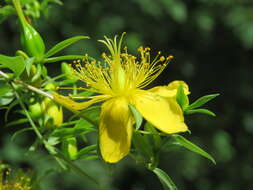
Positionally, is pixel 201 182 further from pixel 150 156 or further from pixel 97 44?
pixel 150 156

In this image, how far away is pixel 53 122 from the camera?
45.1 inches

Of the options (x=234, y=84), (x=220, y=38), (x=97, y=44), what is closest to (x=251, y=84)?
(x=234, y=84)

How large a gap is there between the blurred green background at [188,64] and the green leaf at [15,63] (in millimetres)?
2734

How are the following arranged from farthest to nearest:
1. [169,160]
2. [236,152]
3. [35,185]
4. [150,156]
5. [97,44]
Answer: [236,152], [169,160], [97,44], [35,185], [150,156]

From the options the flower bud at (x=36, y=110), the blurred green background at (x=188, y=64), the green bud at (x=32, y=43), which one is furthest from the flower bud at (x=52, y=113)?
the blurred green background at (x=188, y=64)

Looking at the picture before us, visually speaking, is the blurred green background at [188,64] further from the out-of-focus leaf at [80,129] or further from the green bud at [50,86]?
the out-of-focus leaf at [80,129]

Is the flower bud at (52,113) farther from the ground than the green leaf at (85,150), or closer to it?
farther from the ground

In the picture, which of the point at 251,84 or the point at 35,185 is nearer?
the point at 35,185

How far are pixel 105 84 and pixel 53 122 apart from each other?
15cm

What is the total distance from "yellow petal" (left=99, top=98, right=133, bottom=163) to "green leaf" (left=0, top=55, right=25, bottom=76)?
0.18 metres

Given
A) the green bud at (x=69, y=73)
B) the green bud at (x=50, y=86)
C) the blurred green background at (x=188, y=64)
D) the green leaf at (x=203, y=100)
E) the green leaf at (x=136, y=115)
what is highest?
the green leaf at (x=203, y=100)

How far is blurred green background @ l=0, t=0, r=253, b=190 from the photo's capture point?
13.0 feet

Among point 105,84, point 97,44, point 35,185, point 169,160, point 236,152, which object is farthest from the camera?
point 236,152

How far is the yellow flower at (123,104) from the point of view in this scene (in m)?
0.94
